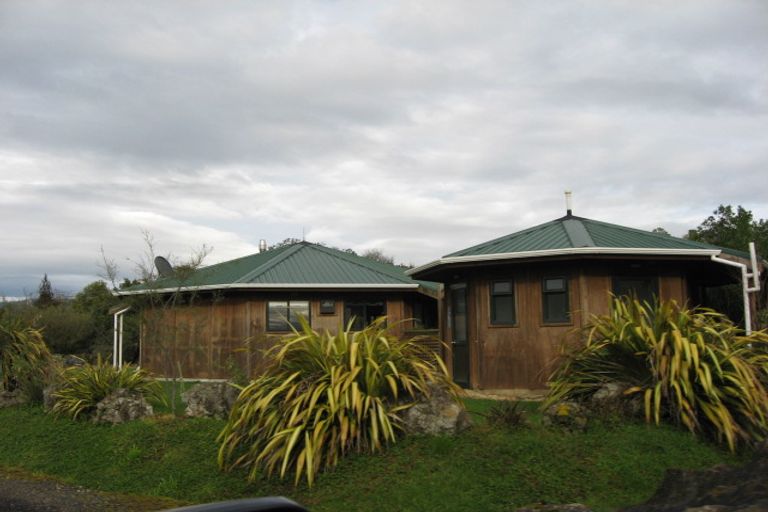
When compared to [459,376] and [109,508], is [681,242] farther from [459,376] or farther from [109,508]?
[109,508]

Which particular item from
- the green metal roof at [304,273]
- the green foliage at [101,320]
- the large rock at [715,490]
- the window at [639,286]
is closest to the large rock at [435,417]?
the large rock at [715,490]

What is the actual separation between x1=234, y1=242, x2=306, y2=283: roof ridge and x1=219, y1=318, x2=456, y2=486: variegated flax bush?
1064 cm

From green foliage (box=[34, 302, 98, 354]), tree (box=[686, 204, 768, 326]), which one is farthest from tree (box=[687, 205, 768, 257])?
green foliage (box=[34, 302, 98, 354])

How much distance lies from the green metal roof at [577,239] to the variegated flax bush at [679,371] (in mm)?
4367

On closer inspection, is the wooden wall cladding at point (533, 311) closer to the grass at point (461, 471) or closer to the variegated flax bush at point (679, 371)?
the variegated flax bush at point (679, 371)

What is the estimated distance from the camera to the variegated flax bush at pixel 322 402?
22.8 ft

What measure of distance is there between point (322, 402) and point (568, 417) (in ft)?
8.81

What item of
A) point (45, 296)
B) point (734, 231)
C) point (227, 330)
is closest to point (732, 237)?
point (734, 231)

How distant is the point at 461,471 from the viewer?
6.49 metres

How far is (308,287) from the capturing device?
1852cm

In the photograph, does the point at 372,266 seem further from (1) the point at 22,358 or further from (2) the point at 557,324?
(1) the point at 22,358

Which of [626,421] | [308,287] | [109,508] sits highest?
[308,287]

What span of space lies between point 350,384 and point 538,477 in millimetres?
2106

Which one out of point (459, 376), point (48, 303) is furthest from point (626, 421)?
point (48, 303)
